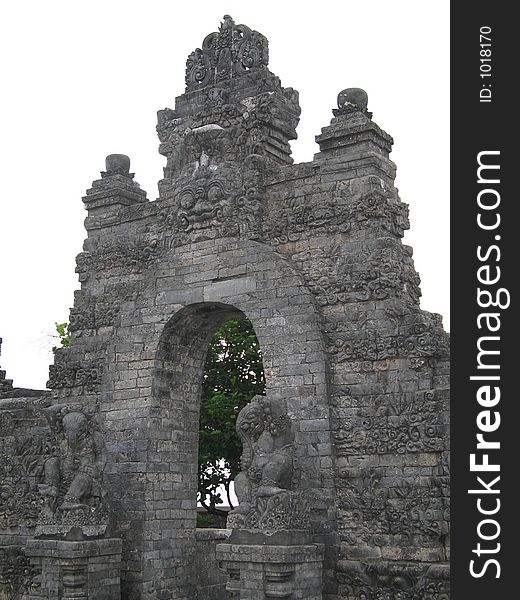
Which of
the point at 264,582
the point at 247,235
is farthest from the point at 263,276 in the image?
the point at 264,582

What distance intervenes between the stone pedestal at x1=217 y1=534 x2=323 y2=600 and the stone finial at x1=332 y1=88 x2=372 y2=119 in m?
4.96

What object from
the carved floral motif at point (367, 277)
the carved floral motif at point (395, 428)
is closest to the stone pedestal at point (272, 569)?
the carved floral motif at point (395, 428)

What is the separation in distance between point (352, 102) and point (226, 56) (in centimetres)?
228

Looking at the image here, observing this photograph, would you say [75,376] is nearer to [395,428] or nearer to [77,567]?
[77,567]

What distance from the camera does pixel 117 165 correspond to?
13172 mm

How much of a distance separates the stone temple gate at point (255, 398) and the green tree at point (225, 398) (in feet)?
20.3

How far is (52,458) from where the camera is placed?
11195mm

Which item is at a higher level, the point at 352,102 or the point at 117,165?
the point at 352,102

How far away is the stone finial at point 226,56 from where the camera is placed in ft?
39.2

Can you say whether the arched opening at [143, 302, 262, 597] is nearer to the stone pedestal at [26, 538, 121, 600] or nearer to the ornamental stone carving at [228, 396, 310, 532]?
the stone pedestal at [26, 538, 121, 600]

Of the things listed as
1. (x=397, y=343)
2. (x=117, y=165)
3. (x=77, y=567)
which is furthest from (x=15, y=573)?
(x=397, y=343)

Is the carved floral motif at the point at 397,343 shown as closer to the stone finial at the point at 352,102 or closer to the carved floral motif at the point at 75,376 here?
the stone finial at the point at 352,102

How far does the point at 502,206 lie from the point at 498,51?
1.22 metres

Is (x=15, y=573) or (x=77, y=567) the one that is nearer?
A: (x=77, y=567)
